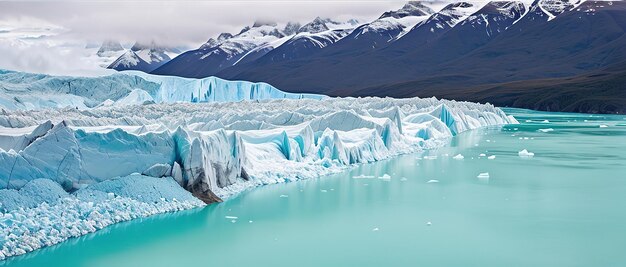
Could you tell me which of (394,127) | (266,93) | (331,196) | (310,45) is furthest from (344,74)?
(331,196)

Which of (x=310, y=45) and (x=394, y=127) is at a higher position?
(x=310, y=45)

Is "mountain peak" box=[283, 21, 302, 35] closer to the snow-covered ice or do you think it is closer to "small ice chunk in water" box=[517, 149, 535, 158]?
"small ice chunk in water" box=[517, 149, 535, 158]

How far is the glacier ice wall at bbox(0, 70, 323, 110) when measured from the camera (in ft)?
83.3

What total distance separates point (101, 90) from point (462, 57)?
90964 millimetres

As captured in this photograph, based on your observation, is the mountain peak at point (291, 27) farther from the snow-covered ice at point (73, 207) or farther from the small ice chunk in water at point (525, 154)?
the snow-covered ice at point (73, 207)

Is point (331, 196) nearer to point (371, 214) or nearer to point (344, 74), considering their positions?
point (371, 214)

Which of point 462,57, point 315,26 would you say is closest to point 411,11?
point 315,26

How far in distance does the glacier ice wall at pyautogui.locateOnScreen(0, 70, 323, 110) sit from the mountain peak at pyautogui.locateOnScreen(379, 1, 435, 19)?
12448 cm

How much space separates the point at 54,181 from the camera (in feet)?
27.1

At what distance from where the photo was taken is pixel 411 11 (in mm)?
164125

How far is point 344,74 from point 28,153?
10837cm

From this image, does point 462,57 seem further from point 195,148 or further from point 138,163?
point 138,163

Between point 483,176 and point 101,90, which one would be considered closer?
point 483,176

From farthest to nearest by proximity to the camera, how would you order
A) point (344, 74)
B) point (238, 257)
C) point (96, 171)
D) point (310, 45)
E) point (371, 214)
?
point (310, 45) < point (344, 74) < point (371, 214) < point (96, 171) < point (238, 257)
